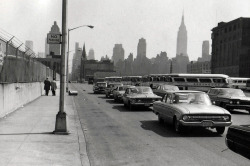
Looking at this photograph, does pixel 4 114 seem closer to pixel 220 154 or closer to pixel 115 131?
pixel 115 131

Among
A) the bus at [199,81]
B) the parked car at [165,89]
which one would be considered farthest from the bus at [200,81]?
the parked car at [165,89]

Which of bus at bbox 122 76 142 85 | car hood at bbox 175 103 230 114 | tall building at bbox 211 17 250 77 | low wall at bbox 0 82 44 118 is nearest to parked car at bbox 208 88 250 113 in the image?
car hood at bbox 175 103 230 114

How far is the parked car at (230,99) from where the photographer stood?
19.6m

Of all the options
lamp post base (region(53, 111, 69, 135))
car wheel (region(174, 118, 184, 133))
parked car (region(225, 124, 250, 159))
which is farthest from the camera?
car wheel (region(174, 118, 184, 133))

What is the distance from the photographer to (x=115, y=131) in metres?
12.6

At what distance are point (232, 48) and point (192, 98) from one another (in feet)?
439

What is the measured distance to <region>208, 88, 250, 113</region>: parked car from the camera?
19.6 metres

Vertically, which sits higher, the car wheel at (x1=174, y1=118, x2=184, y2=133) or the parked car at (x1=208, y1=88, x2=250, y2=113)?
the parked car at (x1=208, y1=88, x2=250, y2=113)

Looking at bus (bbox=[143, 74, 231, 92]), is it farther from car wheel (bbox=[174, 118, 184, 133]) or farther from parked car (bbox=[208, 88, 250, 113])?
car wheel (bbox=[174, 118, 184, 133])

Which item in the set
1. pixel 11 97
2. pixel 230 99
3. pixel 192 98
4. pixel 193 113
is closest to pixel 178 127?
pixel 193 113

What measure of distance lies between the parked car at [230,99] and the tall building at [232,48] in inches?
4016

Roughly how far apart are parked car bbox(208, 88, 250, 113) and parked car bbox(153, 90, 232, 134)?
23.1 feet

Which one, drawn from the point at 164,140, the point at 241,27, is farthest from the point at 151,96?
the point at 241,27

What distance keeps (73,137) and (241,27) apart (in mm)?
130682
